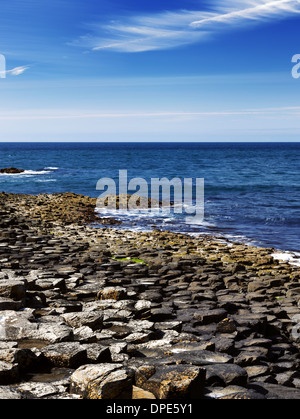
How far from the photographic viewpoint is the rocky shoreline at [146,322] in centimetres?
586

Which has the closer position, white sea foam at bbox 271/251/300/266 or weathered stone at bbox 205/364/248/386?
weathered stone at bbox 205/364/248/386

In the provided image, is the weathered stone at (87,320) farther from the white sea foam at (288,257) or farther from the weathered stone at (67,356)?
the white sea foam at (288,257)

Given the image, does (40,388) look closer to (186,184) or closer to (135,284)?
(135,284)

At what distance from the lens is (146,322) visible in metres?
8.93

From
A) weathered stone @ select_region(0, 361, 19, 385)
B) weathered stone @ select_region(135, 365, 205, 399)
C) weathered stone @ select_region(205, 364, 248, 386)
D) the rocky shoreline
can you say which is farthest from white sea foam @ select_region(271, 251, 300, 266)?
weathered stone @ select_region(0, 361, 19, 385)

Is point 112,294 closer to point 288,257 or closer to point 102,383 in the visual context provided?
point 102,383

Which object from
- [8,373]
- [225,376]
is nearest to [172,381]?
[225,376]

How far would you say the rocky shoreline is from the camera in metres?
5.86

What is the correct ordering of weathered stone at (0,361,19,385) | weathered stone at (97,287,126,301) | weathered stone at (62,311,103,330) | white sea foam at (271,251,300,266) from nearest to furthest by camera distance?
1. weathered stone at (0,361,19,385)
2. weathered stone at (62,311,103,330)
3. weathered stone at (97,287,126,301)
4. white sea foam at (271,251,300,266)

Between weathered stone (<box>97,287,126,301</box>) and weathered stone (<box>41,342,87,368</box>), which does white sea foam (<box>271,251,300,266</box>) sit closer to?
weathered stone (<box>97,287,126,301</box>)

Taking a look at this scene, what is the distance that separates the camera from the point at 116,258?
17.0 meters

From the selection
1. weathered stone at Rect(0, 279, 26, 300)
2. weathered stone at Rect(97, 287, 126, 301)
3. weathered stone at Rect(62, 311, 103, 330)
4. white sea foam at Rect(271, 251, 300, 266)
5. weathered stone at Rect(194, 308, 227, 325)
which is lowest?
white sea foam at Rect(271, 251, 300, 266)

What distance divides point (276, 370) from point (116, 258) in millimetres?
9932

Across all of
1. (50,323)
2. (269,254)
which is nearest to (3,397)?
(50,323)
